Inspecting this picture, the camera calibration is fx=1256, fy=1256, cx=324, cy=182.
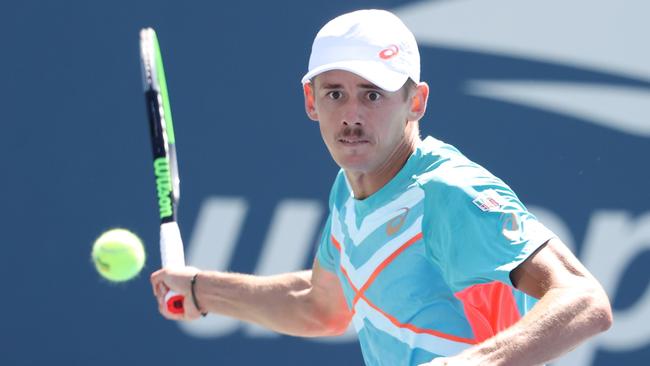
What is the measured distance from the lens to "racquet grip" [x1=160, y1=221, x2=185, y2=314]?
433cm

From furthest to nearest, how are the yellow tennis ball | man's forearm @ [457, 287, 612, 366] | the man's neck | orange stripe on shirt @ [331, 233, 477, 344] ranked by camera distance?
the yellow tennis ball → the man's neck → orange stripe on shirt @ [331, 233, 477, 344] → man's forearm @ [457, 287, 612, 366]

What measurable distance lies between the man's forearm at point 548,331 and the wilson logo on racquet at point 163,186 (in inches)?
78.5

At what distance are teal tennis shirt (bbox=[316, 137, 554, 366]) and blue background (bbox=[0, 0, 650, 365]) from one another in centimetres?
204

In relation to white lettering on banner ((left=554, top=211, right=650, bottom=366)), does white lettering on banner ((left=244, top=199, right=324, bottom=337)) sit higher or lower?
higher

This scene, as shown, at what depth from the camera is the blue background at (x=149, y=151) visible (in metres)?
5.82

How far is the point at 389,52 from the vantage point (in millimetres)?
3562

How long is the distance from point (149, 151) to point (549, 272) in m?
3.18

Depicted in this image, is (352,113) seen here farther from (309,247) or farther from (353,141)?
(309,247)

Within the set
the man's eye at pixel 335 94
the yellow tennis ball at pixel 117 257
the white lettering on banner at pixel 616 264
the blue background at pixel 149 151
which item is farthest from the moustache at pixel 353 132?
the white lettering on banner at pixel 616 264

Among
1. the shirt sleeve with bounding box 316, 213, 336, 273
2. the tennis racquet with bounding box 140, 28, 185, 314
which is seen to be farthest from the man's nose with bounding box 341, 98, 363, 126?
the tennis racquet with bounding box 140, 28, 185, 314

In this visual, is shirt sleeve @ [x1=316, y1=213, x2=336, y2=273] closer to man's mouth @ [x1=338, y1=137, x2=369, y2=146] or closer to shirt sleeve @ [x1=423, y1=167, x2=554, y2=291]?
man's mouth @ [x1=338, y1=137, x2=369, y2=146]

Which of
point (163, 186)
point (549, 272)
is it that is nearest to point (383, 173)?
point (549, 272)

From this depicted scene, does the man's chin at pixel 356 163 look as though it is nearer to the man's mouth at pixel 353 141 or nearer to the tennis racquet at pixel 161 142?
the man's mouth at pixel 353 141

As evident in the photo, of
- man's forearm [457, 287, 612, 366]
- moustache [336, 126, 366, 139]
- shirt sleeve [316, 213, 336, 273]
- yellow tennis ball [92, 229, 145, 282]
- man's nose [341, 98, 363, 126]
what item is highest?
man's nose [341, 98, 363, 126]
